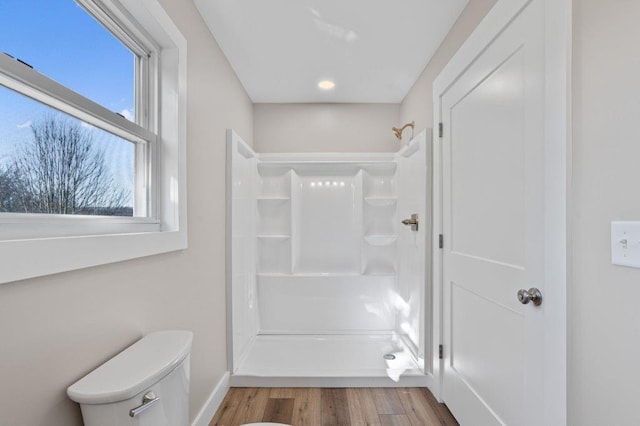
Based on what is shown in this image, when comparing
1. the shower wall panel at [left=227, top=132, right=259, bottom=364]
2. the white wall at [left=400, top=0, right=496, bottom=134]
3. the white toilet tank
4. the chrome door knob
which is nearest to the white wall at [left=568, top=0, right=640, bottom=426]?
the chrome door knob

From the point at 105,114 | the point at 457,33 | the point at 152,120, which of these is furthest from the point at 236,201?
the point at 457,33

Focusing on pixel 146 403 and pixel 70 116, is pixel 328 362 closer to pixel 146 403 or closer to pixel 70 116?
pixel 146 403

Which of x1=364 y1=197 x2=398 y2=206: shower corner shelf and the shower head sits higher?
the shower head

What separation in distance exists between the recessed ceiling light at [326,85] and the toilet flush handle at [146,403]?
253cm

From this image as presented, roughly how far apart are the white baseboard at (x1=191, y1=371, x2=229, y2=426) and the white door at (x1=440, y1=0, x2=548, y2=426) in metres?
1.45

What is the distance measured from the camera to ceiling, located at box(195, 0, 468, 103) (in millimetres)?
1781

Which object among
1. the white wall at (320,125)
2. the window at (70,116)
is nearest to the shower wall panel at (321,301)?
the white wall at (320,125)

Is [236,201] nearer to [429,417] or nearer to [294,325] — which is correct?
[294,325]

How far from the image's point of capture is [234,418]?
1945mm

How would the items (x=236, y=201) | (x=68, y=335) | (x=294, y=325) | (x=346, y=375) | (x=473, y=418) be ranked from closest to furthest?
(x=68, y=335) → (x=473, y=418) → (x=346, y=375) → (x=236, y=201) → (x=294, y=325)

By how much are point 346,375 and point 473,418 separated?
889mm

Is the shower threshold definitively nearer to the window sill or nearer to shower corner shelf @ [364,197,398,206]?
shower corner shelf @ [364,197,398,206]

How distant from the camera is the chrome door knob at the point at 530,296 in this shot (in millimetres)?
1153

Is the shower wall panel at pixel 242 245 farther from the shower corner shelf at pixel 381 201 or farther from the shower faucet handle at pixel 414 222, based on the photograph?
the shower faucet handle at pixel 414 222
